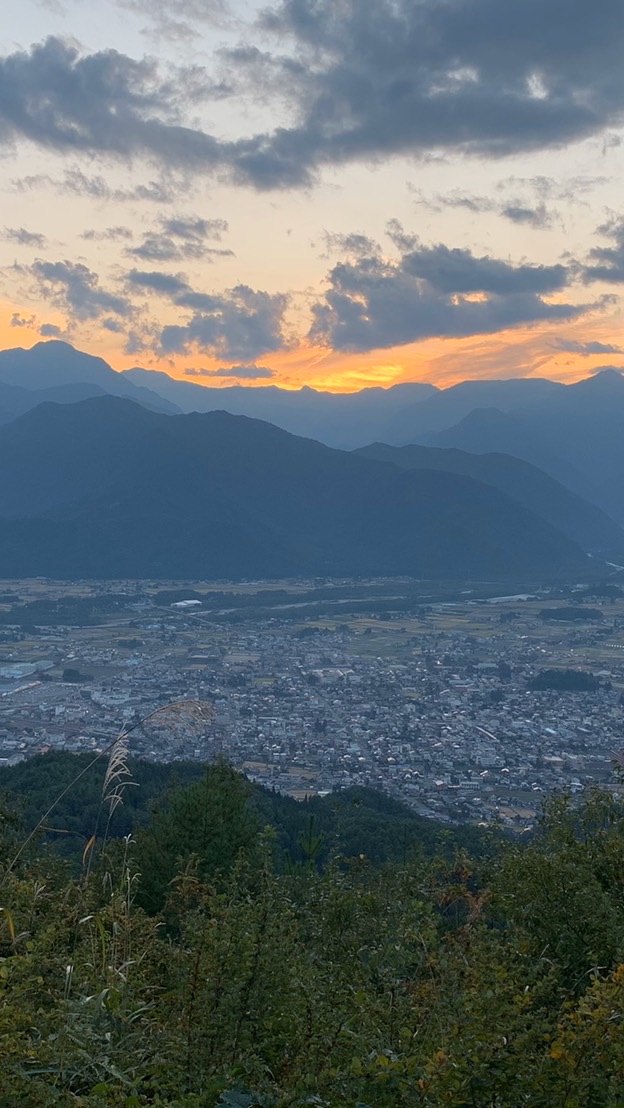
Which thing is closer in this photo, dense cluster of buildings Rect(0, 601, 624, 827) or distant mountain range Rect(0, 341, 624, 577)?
dense cluster of buildings Rect(0, 601, 624, 827)

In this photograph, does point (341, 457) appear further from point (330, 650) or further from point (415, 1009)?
point (415, 1009)

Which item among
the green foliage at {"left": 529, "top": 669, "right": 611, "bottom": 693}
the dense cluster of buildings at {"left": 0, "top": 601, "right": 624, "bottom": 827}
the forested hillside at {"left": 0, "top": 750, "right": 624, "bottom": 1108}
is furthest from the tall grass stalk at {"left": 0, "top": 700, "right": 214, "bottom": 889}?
the green foliage at {"left": 529, "top": 669, "right": 611, "bottom": 693}

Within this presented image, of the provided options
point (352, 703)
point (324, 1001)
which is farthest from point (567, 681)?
point (324, 1001)

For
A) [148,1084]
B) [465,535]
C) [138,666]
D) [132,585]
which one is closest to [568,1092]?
[148,1084]

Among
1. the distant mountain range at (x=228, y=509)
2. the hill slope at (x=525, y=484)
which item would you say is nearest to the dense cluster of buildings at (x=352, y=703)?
the distant mountain range at (x=228, y=509)

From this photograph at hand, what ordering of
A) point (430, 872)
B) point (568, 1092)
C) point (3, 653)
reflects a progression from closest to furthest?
1. point (568, 1092)
2. point (430, 872)
3. point (3, 653)

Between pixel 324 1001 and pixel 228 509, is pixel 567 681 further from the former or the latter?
pixel 228 509

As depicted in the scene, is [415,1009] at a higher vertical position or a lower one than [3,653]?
higher

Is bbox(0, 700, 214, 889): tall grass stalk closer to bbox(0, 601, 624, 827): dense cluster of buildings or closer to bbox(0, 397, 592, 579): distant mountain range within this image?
bbox(0, 601, 624, 827): dense cluster of buildings
